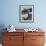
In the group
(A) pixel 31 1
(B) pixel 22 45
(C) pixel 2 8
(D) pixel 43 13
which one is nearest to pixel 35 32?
(B) pixel 22 45

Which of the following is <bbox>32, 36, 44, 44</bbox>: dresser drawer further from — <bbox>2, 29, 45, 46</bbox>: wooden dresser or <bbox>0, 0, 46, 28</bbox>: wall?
<bbox>0, 0, 46, 28</bbox>: wall

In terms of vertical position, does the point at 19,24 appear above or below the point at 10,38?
above

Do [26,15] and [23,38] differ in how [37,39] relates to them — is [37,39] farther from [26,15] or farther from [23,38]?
[26,15]

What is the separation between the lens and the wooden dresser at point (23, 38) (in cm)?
354

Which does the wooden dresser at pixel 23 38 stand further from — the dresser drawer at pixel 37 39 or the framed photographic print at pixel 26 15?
the framed photographic print at pixel 26 15

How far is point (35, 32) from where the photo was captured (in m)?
3.54

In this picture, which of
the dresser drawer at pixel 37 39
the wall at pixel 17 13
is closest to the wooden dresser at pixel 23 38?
the dresser drawer at pixel 37 39

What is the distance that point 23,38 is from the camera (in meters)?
3.56

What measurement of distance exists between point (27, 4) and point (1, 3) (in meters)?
0.83

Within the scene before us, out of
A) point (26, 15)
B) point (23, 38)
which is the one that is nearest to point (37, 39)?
point (23, 38)

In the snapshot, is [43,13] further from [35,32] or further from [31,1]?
[35,32]

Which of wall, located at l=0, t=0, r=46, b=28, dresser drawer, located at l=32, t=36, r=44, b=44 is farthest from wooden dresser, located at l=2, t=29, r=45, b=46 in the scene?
wall, located at l=0, t=0, r=46, b=28

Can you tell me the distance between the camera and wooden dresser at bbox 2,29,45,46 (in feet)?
11.6

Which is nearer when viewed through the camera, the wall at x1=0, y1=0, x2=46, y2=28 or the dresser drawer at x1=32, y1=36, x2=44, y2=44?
the dresser drawer at x1=32, y1=36, x2=44, y2=44
